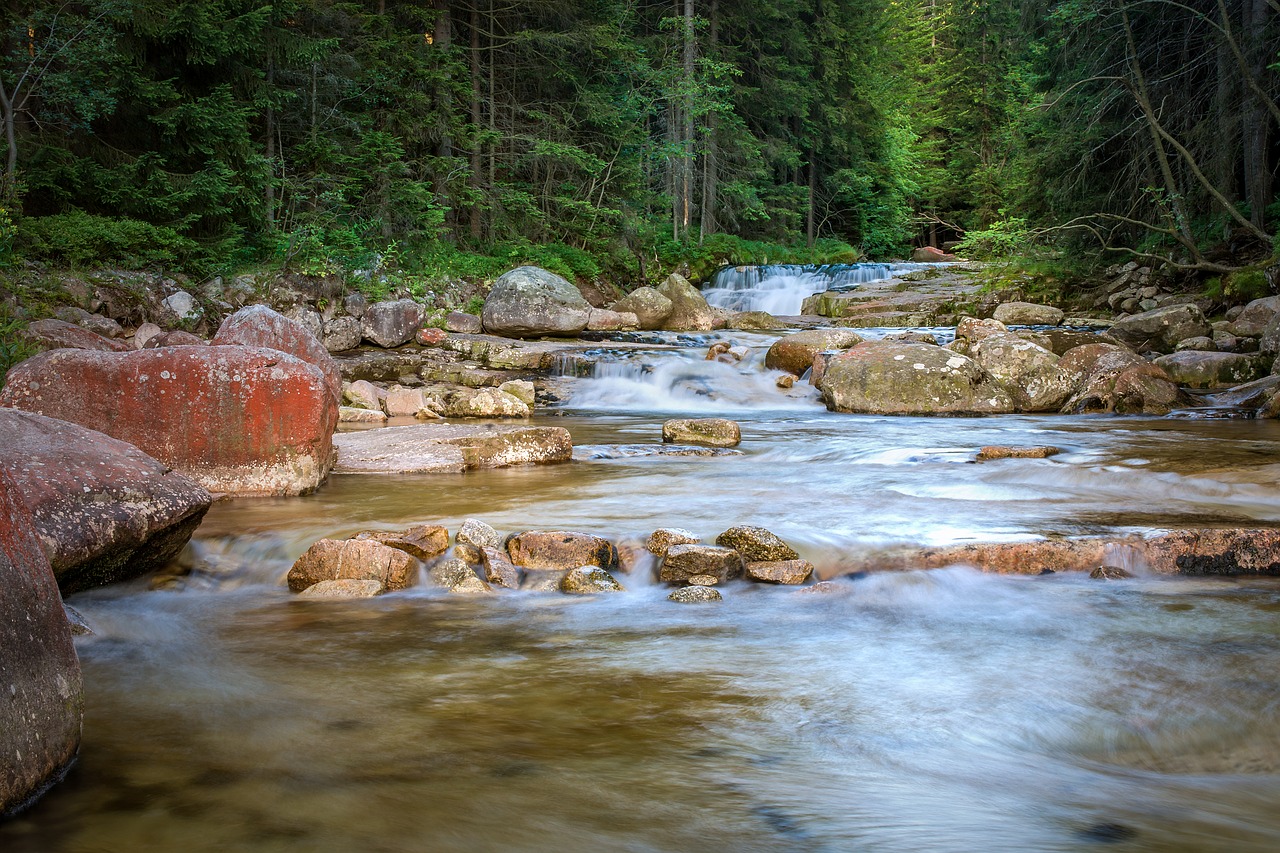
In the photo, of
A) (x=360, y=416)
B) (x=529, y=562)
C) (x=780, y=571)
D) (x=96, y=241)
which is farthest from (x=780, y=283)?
(x=529, y=562)

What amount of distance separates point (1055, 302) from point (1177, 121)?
13.5ft

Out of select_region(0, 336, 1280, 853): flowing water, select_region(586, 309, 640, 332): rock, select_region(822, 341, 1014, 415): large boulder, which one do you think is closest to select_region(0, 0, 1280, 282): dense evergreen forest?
select_region(586, 309, 640, 332): rock

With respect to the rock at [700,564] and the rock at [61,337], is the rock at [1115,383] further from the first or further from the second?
the rock at [61,337]

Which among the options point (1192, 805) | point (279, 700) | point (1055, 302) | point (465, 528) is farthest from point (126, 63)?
point (1055, 302)

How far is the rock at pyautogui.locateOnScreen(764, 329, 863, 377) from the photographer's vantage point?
46.2 ft

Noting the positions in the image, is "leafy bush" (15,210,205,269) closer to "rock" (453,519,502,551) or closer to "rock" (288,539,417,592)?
A: "rock" (288,539,417,592)

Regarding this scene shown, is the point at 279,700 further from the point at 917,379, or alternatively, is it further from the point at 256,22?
the point at 256,22

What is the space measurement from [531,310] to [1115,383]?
9923 mm

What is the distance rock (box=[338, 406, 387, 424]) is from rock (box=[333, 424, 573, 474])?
2.40m

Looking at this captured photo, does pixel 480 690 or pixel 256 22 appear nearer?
pixel 480 690

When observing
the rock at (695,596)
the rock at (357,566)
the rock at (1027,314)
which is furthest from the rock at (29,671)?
the rock at (1027,314)

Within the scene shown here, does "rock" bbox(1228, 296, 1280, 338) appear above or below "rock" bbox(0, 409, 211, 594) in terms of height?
above

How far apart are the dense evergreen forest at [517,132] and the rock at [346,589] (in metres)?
8.22

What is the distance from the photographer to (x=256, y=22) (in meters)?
14.8
